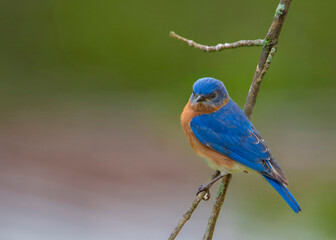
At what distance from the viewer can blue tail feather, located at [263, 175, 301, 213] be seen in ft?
10.9

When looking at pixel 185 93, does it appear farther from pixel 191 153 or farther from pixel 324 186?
pixel 324 186

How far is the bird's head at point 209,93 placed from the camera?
12.0 ft

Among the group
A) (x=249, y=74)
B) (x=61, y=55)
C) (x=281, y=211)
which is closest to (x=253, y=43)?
(x=281, y=211)

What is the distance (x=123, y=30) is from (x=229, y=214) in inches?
122

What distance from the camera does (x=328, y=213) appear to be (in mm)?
5355

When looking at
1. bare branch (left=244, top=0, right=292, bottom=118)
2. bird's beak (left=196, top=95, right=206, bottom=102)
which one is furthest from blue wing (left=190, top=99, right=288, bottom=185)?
bare branch (left=244, top=0, right=292, bottom=118)

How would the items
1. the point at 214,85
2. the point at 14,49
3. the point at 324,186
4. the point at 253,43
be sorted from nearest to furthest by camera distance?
the point at 253,43 → the point at 214,85 → the point at 324,186 → the point at 14,49

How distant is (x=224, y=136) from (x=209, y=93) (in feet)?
0.92

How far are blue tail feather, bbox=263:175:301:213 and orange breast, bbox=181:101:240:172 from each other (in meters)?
0.23

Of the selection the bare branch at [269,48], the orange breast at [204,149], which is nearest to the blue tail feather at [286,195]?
the orange breast at [204,149]

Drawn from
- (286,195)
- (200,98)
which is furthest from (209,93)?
(286,195)

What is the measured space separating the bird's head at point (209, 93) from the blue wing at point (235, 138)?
0.19 feet

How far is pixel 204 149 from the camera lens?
3680 millimetres

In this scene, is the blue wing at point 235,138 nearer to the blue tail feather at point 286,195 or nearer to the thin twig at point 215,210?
the blue tail feather at point 286,195
